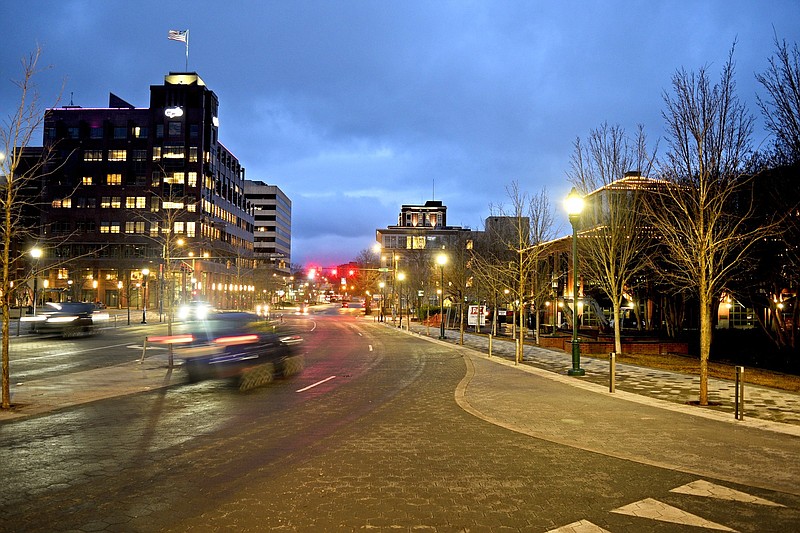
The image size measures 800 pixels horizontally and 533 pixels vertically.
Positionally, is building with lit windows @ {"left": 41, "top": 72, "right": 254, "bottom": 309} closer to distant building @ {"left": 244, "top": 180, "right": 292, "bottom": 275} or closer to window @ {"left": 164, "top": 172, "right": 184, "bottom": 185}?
window @ {"left": 164, "top": 172, "right": 184, "bottom": 185}

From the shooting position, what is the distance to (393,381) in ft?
51.6

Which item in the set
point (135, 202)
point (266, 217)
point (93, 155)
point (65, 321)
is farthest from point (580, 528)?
point (266, 217)

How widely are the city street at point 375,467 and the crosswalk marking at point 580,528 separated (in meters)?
0.03

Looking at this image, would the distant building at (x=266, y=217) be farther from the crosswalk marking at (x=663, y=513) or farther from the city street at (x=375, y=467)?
the crosswalk marking at (x=663, y=513)

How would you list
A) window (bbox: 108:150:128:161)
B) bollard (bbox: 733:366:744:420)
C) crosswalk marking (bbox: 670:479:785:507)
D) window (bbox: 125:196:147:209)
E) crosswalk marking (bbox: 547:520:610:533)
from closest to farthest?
crosswalk marking (bbox: 547:520:610:533) < crosswalk marking (bbox: 670:479:785:507) < bollard (bbox: 733:366:744:420) < window (bbox: 125:196:147:209) < window (bbox: 108:150:128:161)

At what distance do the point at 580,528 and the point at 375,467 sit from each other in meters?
2.85

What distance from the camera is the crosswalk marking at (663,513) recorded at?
5.46 m

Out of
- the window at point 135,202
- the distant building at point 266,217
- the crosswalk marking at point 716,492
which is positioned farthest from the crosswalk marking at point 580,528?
the distant building at point 266,217

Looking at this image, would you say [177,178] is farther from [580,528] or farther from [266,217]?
[580,528]

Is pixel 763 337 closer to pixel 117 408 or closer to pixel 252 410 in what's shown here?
pixel 252 410

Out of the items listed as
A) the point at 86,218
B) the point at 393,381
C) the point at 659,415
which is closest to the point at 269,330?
the point at 393,381

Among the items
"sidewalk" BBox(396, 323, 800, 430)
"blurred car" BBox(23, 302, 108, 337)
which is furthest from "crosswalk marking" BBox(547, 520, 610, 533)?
"blurred car" BBox(23, 302, 108, 337)

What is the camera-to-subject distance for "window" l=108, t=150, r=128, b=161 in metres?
86.1

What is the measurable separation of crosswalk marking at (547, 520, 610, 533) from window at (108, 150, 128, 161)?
310 feet
